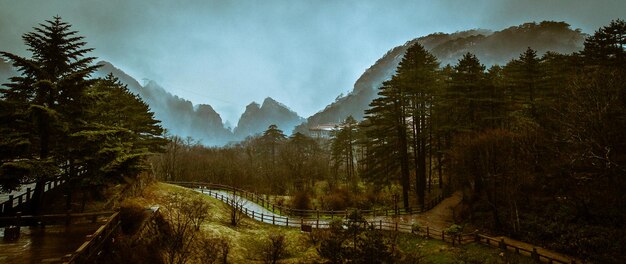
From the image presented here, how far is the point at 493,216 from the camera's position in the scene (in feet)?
71.3

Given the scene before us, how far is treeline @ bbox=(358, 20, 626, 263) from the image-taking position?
1670 centimetres

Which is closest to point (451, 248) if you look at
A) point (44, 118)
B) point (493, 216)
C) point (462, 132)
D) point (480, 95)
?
point (493, 216)

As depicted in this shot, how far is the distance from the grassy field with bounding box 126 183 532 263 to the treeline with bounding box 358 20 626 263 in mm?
4529

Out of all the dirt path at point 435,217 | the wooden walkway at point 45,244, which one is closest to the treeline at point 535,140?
the dirt path at point 435,217

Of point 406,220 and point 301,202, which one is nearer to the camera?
point 406,220

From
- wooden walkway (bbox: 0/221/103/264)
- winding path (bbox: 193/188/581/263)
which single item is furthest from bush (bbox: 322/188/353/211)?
wooden walkway (bbox: 0/221/103/264)

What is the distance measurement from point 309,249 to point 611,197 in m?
18.9

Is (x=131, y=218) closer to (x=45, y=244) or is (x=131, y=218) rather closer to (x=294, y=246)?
(x=45, y=244)

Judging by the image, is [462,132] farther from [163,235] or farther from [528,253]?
[163,235]

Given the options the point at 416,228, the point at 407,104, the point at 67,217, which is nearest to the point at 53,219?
the point at 67,217

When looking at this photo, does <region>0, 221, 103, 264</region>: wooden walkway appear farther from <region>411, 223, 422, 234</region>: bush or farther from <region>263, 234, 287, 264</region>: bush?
<region>411, 223, 422, 234</region>: bush

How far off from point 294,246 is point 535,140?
18.8 metres

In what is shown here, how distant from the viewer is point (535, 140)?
66.4 ft

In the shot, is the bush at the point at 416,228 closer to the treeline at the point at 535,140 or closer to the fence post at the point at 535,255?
the treeline at the point at 535,140
